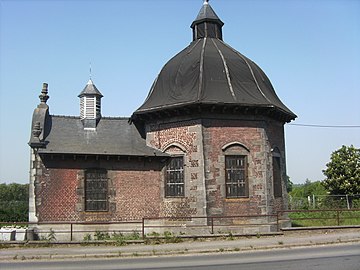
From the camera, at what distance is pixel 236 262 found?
1080 centimetres


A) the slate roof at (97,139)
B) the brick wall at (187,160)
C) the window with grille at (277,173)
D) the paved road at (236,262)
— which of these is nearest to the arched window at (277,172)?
the window with grille at (277,173)

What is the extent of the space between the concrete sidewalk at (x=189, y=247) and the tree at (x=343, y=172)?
64.9ft

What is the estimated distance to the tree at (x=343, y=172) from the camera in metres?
34.4

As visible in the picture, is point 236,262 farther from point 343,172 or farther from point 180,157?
point 343,172

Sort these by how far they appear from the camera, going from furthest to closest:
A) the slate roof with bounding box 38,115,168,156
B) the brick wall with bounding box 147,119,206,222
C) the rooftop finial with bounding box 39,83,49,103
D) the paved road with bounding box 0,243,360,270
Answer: the rooftop finial with bounding box 39,83,49,103
the slate roof with bounding box 38,115,168,156
the brick wall with bounding box 147,119,206,222
the paved road with bounding box 0,243,360,270

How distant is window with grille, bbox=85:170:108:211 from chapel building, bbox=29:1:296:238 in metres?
0.04

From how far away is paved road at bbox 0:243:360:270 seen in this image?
32.9 feet

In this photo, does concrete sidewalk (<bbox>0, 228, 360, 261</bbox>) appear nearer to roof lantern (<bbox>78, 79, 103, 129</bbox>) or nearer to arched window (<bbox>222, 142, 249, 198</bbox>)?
arched window (<bbox>222, 142, 249, 198</bbox>)

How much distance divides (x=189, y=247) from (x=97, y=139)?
7.93 metres

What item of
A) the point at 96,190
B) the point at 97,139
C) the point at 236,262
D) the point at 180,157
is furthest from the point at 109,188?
the point at 236,262

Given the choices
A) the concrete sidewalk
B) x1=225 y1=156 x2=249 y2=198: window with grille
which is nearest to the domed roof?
x1=225 y1=156 x2=249 y2=198: window with grille

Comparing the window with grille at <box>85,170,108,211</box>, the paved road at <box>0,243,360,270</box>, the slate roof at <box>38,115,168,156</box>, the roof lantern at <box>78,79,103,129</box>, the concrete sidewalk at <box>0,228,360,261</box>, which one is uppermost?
the roof lantern at <box>78,79,103,129</box>

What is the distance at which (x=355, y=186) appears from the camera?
112 ft

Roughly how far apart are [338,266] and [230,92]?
9.92m
